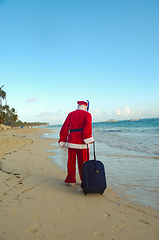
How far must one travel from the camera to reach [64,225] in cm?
198

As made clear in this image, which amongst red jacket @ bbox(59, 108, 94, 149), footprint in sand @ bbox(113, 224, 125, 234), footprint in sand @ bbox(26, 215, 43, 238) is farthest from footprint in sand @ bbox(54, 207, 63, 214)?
red jacket @ bbox(59, 108, 94, 149)

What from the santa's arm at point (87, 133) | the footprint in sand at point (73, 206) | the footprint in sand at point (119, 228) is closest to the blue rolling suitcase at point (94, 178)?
the footprint in sand at point (73, 206)

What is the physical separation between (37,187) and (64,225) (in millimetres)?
1497

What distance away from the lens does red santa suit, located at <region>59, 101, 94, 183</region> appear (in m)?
3.26

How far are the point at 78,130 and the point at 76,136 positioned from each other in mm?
133

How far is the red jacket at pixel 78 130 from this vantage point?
10.6ft

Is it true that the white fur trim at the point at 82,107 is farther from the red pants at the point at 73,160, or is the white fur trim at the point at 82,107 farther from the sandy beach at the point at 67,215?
the sandy beach at the point at 67,215

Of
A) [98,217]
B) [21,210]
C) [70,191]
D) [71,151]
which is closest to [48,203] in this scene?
[21,210]

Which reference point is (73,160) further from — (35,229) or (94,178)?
(35,229)

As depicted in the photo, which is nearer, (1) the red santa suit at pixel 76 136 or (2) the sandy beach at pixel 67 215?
(2) the sandy beach at pixel 67 215

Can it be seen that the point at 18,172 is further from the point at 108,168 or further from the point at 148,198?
the point at 148,198

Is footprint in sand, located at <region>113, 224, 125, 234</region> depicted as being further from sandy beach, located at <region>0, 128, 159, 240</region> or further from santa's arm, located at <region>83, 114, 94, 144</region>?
santa's arm, located at <region>83, 114, 94, 144</region>

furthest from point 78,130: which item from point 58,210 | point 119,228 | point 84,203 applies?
point 119,228

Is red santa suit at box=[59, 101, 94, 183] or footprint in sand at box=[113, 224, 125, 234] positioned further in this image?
red santa suit at box=[59, 101, 94, 183]
